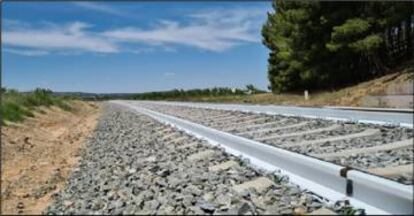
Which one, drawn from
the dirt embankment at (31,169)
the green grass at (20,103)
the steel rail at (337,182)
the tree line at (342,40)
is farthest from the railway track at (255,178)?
the tree line at (342,40)

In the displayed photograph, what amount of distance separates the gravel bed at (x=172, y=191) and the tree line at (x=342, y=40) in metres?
26.2

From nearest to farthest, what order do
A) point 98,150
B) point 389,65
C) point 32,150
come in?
1. point 98,150
2. point 32,150
3. point 389,65

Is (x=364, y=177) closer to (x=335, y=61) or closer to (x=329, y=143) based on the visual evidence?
(x=329, y=143)

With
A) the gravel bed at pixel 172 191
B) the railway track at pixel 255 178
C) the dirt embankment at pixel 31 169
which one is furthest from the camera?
the dirt embankment at pixel 31 169

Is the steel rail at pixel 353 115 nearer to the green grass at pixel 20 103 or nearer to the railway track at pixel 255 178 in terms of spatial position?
the railway track at pixel 255 178

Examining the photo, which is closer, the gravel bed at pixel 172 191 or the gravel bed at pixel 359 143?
the gravel bed at pixel 172 191

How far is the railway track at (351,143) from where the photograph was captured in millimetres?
6731

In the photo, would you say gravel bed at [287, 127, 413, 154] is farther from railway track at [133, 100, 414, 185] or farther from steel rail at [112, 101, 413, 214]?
steel rail at [112, 101, 413, 214]

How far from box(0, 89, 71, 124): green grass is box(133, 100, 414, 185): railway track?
253 inches

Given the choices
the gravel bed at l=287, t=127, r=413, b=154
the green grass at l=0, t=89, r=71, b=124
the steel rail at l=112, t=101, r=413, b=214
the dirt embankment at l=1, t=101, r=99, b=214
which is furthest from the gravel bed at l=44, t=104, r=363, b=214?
the green grass at l=0, t=89, r=71, b=124

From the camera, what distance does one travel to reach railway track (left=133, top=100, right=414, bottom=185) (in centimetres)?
673

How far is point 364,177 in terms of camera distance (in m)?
5.55

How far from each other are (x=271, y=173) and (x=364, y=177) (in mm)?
2196

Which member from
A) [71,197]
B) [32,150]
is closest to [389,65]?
[32,150]
